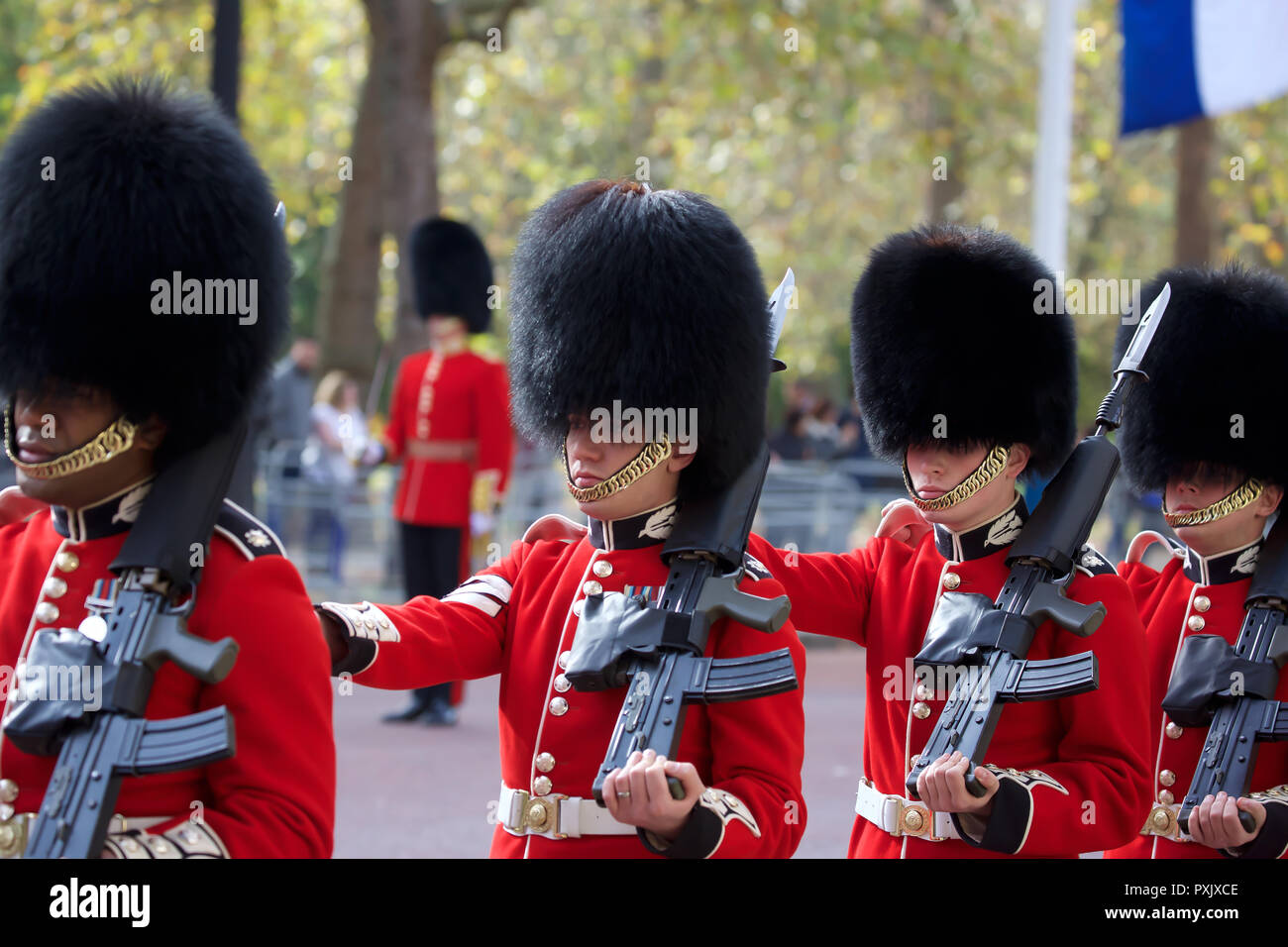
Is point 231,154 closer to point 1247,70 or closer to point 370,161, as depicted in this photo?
point 1247,70

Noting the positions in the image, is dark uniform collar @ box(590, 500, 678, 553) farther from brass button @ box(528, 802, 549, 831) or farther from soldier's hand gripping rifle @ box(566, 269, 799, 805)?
brass button @ box(528, 802, 549, 831)

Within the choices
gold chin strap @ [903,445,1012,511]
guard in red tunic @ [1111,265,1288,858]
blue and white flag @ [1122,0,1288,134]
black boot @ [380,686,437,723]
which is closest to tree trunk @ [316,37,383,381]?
black boot @ [380,686,437,723]

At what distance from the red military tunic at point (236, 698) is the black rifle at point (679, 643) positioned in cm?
44

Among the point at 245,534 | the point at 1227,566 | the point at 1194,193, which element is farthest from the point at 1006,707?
the point at 1194,193

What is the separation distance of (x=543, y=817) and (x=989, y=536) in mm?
990

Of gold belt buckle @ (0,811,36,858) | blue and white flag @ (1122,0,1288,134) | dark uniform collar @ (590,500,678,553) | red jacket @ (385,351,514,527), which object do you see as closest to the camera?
gold belt buckle @ (0,811,36,858)

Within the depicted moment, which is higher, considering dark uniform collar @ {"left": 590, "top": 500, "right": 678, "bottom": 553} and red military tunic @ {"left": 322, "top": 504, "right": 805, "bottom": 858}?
dark uniform collar @ {"left": 590, "top": 500, "right": 678, "bottom": 553}

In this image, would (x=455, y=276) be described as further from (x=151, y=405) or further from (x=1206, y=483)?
(x=151, y=405)

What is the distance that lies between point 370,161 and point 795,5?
353 centimetres

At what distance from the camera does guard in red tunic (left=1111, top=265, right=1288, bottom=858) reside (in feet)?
10.3

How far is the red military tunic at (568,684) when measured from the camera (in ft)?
8.32

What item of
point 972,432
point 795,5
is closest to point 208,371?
point 972,432

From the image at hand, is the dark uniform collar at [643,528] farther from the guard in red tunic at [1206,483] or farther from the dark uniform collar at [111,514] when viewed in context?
the guard in red tunic at [1206,483]

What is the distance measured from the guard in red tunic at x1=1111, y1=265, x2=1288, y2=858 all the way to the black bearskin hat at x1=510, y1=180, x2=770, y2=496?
102 centimetres
